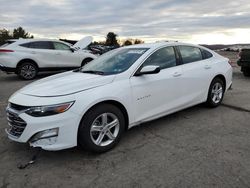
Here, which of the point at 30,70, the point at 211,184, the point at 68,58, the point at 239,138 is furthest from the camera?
the point at 68,58

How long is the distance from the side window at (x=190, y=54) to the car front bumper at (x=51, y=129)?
269cm

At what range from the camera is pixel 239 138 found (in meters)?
4.59

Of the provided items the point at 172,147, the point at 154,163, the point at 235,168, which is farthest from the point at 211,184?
the point at 172,147

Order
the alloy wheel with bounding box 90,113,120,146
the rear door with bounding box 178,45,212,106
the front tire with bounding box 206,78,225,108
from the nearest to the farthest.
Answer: the alloy wheel with bounding box 90,113,120,146 < the rear door with bounding box 178,45,212,106 < the front tire with bounding box 206,78,225,108

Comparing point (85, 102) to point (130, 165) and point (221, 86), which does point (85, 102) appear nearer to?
point (130, 165)

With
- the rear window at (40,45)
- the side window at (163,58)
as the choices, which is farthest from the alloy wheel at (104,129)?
the rear window at (40,45)

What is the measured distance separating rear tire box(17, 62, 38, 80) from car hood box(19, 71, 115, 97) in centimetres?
793

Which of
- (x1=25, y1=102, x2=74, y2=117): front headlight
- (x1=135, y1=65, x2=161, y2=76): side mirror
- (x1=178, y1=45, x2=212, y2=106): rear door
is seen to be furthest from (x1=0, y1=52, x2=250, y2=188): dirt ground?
(x1=135, y1=65, x2=161, y2=76): side mirror

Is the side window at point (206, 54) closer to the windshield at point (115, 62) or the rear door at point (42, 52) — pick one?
the windshield at point (115, 62)

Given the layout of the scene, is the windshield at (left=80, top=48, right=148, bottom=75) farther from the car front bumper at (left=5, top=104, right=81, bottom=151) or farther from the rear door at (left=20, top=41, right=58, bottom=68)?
the rear door at (left=20, top=41, right=58, bottom=68)

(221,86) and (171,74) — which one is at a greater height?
(171,74)

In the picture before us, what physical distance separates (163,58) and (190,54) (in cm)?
87

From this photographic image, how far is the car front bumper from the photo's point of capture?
3.71 metres

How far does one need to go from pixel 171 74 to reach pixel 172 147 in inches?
55.1
